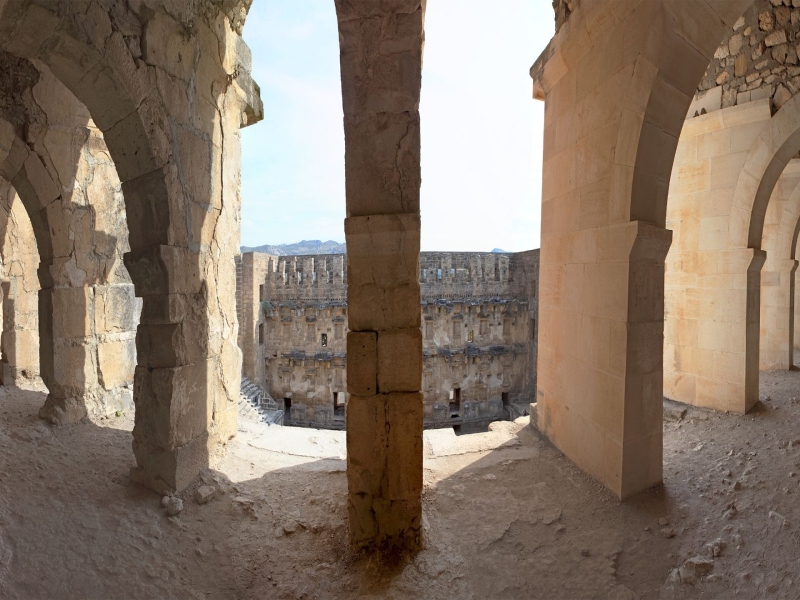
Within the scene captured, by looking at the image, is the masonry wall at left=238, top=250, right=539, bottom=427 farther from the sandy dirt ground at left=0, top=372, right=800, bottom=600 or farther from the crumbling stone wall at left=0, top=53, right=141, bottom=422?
the sandy dirt ground at left=0, top=372, right=800, bottom=600

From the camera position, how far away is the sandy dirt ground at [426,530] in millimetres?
2119

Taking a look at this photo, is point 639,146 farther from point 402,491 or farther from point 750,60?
point 750,60

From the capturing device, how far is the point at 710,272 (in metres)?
4.70

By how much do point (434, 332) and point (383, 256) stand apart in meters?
13.8

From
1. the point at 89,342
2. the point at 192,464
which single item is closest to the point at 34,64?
the point at 89,342

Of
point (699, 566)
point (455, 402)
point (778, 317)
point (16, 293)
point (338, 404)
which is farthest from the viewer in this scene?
point (455, 402)

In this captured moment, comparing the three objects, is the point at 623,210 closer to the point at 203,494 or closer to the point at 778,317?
the point at 203,494

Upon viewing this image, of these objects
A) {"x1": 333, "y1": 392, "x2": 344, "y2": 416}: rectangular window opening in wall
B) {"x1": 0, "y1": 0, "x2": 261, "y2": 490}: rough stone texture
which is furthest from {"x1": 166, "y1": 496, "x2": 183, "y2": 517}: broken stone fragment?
{"x1": 333, "y1": 392, "x2": 344, "y2": 416}: rectangular window opening in wall

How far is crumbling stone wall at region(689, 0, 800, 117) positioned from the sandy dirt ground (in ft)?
13.1

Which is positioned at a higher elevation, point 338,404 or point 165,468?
point 165,468

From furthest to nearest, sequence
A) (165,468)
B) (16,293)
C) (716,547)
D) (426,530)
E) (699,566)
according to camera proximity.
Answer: (16,293)
(165,468)
(426,530)
(716,547)
(699,566)

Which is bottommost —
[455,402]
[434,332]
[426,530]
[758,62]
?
[455,402]

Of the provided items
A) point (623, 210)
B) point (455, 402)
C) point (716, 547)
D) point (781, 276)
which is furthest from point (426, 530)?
point (455, 402)

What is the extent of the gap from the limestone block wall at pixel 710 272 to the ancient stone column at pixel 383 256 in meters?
4.24
